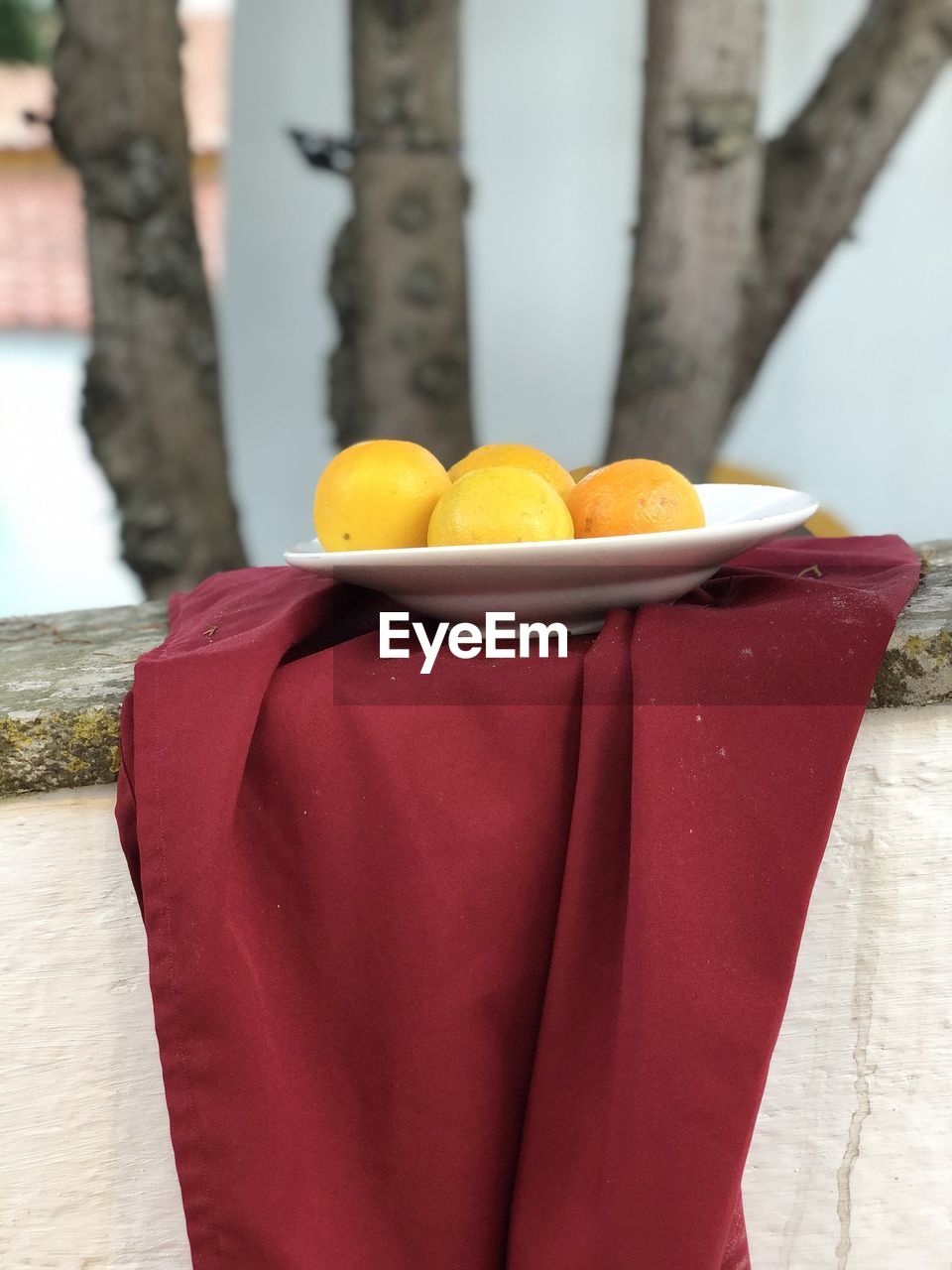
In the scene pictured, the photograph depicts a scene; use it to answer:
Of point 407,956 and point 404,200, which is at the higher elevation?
point 404,200

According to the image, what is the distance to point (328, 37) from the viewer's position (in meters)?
3.21

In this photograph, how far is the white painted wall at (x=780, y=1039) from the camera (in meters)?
0.71

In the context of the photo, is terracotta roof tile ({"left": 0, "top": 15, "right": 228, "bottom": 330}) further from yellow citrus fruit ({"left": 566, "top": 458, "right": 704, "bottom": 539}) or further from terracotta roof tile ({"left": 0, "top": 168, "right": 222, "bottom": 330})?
yellow citrus fruit ({"left": 566, "top": 458, "right": 704, "bottom": 539})

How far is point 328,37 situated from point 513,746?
3.04m

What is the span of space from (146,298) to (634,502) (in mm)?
1263

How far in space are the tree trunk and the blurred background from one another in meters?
1.30

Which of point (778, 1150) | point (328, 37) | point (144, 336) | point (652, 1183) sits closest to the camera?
point (652, 1183)

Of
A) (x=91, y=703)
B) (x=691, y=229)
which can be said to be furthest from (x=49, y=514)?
(x=91, y=703)

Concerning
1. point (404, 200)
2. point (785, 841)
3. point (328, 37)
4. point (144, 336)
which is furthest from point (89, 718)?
point (328, 37)

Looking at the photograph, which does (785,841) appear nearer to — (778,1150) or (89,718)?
(778,1150)

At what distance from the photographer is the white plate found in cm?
61

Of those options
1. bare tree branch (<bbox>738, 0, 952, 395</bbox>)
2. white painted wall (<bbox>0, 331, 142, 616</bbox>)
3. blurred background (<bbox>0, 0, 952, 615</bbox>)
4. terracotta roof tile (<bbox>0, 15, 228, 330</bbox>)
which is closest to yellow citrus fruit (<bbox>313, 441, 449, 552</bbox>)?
bare tree branch (<bbox>738, 0, 952, 395</bbox>)

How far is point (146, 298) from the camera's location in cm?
174

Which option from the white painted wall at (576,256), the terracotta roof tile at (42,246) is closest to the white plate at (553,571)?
the white painted wall at (576,256)
